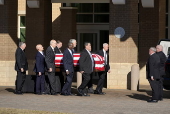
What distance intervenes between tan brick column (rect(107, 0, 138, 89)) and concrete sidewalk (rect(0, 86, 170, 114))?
7.02 feet

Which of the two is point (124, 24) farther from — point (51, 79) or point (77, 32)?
point (77, 32)

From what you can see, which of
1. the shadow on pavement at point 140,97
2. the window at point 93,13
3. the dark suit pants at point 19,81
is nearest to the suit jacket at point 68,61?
the dark suit pants at point 19,81

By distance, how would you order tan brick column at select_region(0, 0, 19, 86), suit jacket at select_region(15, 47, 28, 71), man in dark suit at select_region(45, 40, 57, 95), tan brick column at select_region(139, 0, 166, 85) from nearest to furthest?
1. man in dark suit at select_region(45, 40, 57, 95)
2. suit jacket at select_region(15, 47, 28, 71)
3. tan brick column at select_region(0, 0, 19, 86)
4. tan brick column at select_region(139, 0, 166, 85)

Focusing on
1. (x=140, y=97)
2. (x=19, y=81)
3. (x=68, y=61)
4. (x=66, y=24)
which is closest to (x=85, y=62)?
(x=68, y=61)

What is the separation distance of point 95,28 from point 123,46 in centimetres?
800

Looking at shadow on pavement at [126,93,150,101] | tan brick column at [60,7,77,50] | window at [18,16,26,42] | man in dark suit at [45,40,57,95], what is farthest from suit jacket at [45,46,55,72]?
window at [18,16,26,42]

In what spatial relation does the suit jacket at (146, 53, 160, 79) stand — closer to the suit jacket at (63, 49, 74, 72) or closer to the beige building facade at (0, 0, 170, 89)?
the suit jacket at (63, 49, 74, 72)

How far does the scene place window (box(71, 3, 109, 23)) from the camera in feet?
107

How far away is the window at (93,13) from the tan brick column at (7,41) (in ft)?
20.8

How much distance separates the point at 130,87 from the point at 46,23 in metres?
5.08

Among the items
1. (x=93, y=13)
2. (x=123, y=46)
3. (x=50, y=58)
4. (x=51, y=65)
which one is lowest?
(x=51, y=65)

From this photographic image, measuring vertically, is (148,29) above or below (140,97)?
above

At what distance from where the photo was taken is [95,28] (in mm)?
32625

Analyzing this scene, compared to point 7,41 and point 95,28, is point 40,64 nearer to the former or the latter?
point 7,41
